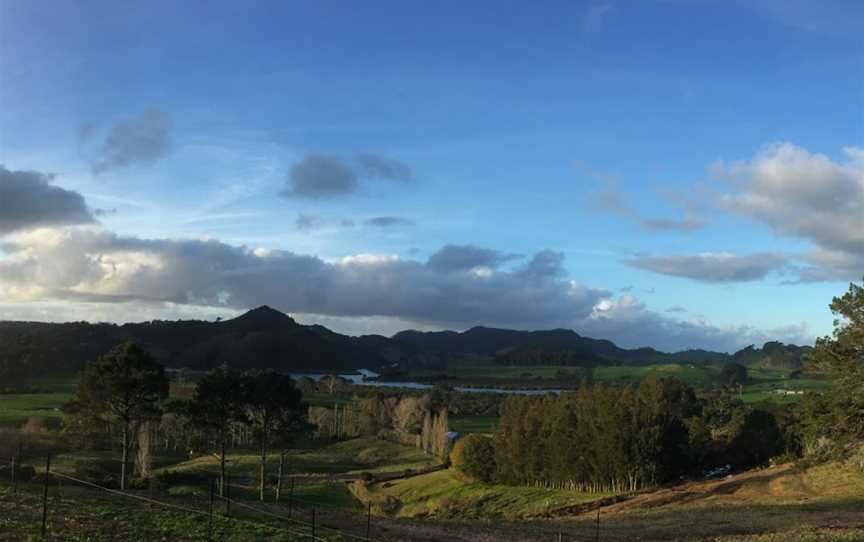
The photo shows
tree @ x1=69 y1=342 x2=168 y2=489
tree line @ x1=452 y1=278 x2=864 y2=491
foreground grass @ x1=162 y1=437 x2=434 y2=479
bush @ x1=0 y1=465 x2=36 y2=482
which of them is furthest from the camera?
foreground grass @ x1=162 y1=437 x2=434 y2=479

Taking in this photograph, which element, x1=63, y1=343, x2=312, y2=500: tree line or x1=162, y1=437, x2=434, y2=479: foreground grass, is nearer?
x1=63, y1=343, x2=312, y2=500: tree line

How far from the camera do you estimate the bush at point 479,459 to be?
245 feet

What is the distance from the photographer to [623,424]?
65562 mm

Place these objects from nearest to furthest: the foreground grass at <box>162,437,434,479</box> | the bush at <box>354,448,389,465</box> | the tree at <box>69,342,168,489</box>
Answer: the tree at <box>69,342,168,489</box> < the foreground grass at <box>162,437,434,479</box> < the bush at <box>354,448,389,465</box>

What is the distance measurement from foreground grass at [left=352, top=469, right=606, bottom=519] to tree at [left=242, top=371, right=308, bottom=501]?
1230 centimetres

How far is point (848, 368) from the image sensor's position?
113 feet

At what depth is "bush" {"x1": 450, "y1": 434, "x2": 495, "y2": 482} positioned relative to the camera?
74812 mm

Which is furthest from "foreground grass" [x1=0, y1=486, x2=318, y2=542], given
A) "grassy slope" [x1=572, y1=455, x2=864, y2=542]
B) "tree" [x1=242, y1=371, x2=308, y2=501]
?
"tree" [x1=242, y1=371, x2=308, y2=501]

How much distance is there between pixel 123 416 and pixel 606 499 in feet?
125

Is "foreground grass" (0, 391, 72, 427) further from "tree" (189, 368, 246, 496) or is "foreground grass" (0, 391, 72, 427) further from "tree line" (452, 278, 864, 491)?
"tree line" (452, 278, 864, 491)

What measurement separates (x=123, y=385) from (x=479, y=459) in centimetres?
4116

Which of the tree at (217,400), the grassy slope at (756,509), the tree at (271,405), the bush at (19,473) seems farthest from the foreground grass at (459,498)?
the bush at (19,473)

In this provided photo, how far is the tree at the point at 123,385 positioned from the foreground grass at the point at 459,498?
24080mm

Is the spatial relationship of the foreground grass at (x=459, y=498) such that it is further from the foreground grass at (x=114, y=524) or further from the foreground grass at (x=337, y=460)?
the foreground grass at (x=114, y=524)
